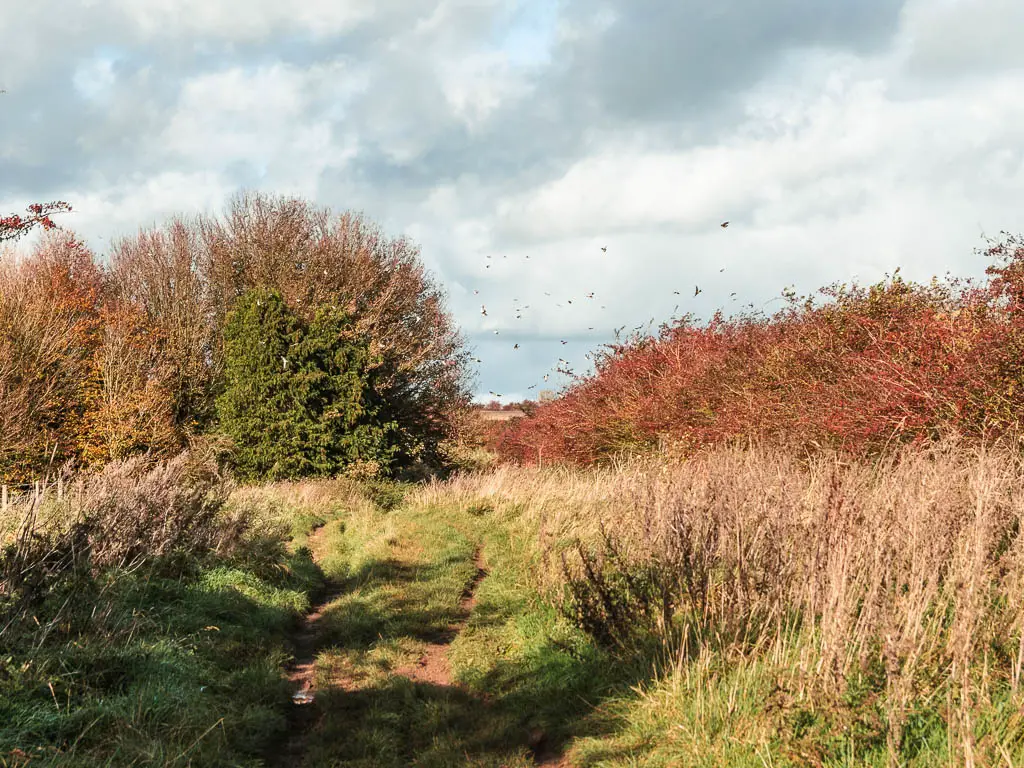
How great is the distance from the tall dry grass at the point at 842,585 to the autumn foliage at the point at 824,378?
3805mm

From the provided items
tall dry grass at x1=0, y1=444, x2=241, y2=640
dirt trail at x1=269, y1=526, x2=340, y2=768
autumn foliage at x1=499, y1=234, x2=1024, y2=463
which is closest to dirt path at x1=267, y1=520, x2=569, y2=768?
dirt trail at x1=269, y1=526, x2=340, y2=768

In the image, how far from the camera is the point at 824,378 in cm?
1484

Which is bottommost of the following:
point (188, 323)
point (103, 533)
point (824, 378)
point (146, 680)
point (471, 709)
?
point (471, 709)

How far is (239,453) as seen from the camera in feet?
77.8

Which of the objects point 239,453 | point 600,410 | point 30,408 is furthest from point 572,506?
point 30,408

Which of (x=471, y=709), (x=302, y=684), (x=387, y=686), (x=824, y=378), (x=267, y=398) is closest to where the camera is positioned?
(x=471, y=709)

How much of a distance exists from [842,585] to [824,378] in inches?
452

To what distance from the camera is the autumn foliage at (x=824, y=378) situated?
1068 centimetres

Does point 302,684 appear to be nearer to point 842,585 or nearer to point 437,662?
point 437,662

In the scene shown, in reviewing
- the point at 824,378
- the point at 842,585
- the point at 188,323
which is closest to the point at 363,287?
the point at 188,323

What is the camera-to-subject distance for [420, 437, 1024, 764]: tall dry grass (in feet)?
13.9

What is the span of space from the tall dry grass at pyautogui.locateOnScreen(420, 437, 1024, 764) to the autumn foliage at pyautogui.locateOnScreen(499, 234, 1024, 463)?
380cm

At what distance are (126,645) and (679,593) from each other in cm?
436

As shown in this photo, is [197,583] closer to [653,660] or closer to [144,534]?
[144,534]
